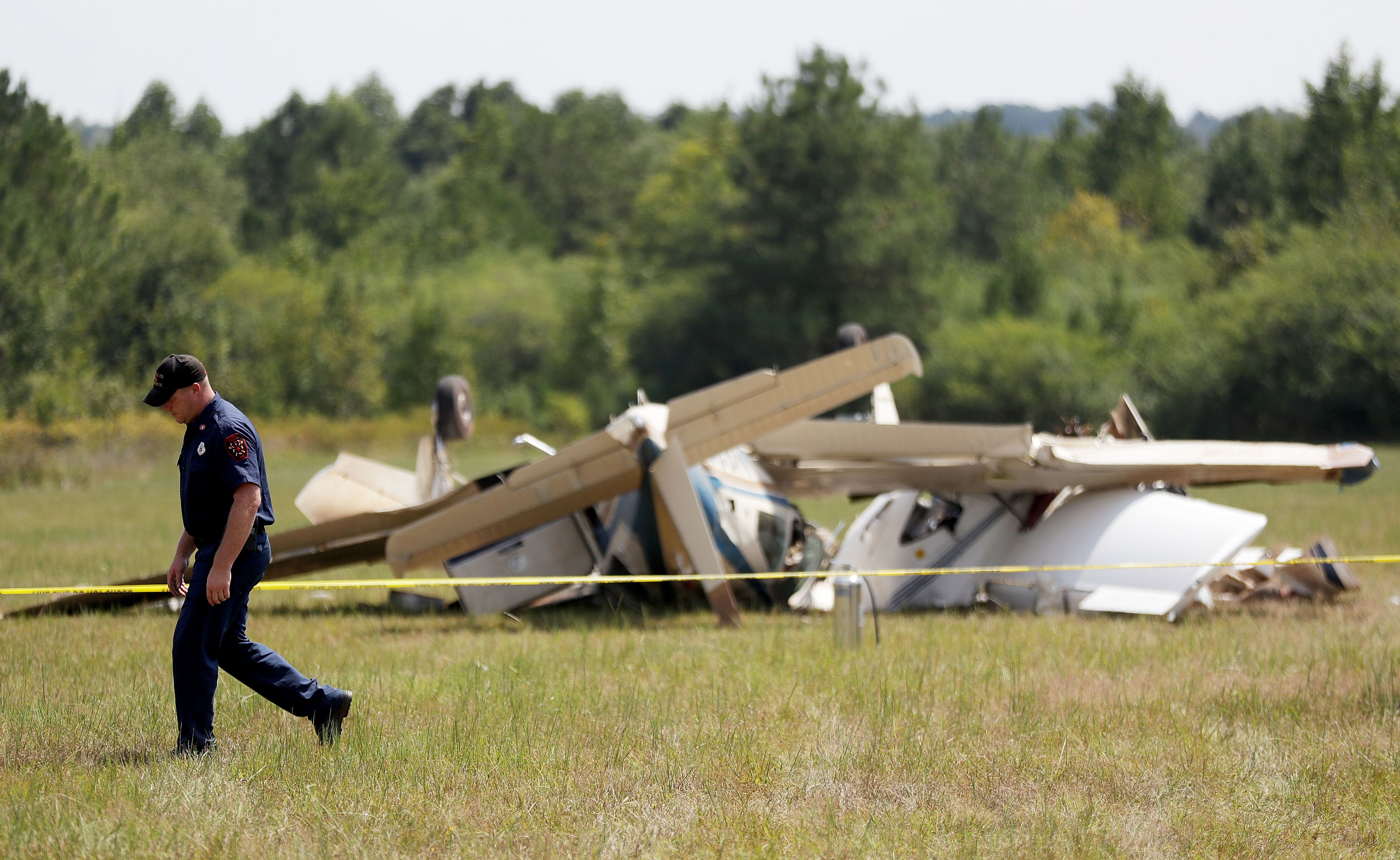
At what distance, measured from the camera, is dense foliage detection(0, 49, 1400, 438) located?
45.2m

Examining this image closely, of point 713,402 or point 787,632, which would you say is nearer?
point 787,632

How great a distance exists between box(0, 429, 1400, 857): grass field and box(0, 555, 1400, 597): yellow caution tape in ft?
1.51

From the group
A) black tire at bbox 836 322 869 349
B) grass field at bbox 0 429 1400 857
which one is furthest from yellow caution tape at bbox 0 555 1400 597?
black tire at bbox 836 322 869 349

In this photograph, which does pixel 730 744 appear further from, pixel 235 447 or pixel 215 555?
pixel 235 447

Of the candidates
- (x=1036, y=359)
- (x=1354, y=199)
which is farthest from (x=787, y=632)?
(x=1354, y=199)

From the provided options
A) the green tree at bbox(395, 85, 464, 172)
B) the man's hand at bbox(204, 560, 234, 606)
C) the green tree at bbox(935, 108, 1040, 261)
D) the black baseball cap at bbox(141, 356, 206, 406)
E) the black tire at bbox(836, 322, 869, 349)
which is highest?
the green tree at bbox(395, 85, 464, 172)

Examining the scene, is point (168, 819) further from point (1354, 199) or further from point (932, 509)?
point (1354, 199)

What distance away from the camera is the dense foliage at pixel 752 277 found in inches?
1780

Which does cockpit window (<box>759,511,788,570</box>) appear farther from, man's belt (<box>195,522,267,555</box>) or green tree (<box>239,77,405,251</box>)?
green tree (<box>239,77,405,251</box>)

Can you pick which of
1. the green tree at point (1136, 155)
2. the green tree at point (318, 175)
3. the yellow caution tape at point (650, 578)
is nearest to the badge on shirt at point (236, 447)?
the yellow caution tape at point (650, 578)

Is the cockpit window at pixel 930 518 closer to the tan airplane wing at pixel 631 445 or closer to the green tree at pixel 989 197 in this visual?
the tan airplane wing at pixel 631 445

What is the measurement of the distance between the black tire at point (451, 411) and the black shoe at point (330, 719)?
692cm

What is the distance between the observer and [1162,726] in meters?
7.17

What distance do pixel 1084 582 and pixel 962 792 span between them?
6.36 meters
